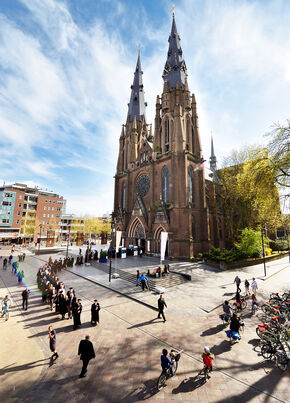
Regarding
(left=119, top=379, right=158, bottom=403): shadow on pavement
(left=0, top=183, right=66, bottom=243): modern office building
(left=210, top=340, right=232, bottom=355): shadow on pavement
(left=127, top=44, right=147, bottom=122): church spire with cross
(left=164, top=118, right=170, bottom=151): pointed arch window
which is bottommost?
(left=210, top=340, right=232, bottom=355): shadow on pavement

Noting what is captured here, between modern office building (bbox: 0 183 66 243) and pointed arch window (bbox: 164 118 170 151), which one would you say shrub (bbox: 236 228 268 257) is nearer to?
pointed arch window (bbox: 164 118 170 151)

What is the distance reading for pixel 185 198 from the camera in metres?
26.6

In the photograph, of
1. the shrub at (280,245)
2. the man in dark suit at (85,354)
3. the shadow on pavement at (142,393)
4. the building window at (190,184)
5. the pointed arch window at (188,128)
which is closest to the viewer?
the shadow on pavement at (142,393)

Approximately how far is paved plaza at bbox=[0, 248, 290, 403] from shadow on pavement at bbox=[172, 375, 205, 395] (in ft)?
0.09

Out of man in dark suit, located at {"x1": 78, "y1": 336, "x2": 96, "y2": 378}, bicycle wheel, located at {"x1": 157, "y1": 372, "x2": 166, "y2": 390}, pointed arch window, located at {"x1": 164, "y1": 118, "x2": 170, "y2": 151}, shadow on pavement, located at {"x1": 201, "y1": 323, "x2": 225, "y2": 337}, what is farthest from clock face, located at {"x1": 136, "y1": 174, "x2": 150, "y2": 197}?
bicycle wheel, located at {"x1": 157, "y1": 372, "x2": 166, "y2": 390}

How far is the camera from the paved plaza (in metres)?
5.17

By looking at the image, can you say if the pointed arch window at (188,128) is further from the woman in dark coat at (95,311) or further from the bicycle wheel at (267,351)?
the bicycle wheel at (267,351)

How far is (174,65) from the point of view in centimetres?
3575

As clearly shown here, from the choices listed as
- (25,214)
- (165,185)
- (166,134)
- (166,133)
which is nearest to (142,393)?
(165,185)

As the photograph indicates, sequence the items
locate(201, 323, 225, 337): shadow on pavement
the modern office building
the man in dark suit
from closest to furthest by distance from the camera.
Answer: the man in dark suit, locate(201, 323, 225, 337): shadow on pavement, the modern office building

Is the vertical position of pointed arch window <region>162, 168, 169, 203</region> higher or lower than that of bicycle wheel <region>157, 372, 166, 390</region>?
higher

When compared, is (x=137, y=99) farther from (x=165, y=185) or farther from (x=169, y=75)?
(x=165, y=185)

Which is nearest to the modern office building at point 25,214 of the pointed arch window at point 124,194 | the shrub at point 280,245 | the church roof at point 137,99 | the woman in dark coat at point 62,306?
the pointed arch window at point 124,194

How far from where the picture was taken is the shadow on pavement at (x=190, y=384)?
207 inches
